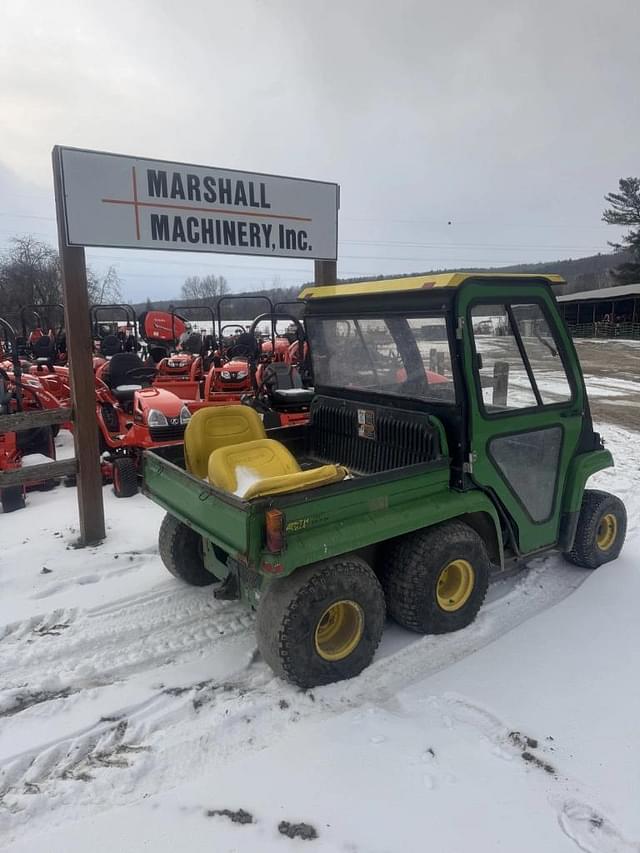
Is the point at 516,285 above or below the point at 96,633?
above

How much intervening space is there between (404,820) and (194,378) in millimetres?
7956

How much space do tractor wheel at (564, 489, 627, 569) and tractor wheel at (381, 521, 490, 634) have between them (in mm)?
992

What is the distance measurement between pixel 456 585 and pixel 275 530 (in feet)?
4.44

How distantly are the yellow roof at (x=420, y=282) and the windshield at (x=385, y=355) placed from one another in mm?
187

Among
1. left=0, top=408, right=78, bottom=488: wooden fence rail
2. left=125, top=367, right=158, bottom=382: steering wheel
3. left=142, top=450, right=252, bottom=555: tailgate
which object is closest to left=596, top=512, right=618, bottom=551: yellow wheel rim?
left=142, top=450, right=252, bottom=555: tailgate

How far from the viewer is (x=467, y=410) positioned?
131 inches

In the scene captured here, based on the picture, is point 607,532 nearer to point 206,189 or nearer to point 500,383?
point 500,383

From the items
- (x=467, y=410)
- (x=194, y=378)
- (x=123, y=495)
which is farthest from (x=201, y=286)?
(x=467, y=410)

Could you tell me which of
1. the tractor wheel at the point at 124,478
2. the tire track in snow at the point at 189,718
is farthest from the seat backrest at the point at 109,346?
the tire track in snow at the point at 189,718

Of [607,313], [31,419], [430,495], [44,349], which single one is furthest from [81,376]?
[607,313]

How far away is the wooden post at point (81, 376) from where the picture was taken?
14.6ft

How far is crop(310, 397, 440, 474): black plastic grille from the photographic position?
3.53 metres

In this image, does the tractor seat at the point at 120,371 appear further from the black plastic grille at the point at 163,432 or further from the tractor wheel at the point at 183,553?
the tractor wheel at the point at 183,553

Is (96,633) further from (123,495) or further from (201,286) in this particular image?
(201,286)
